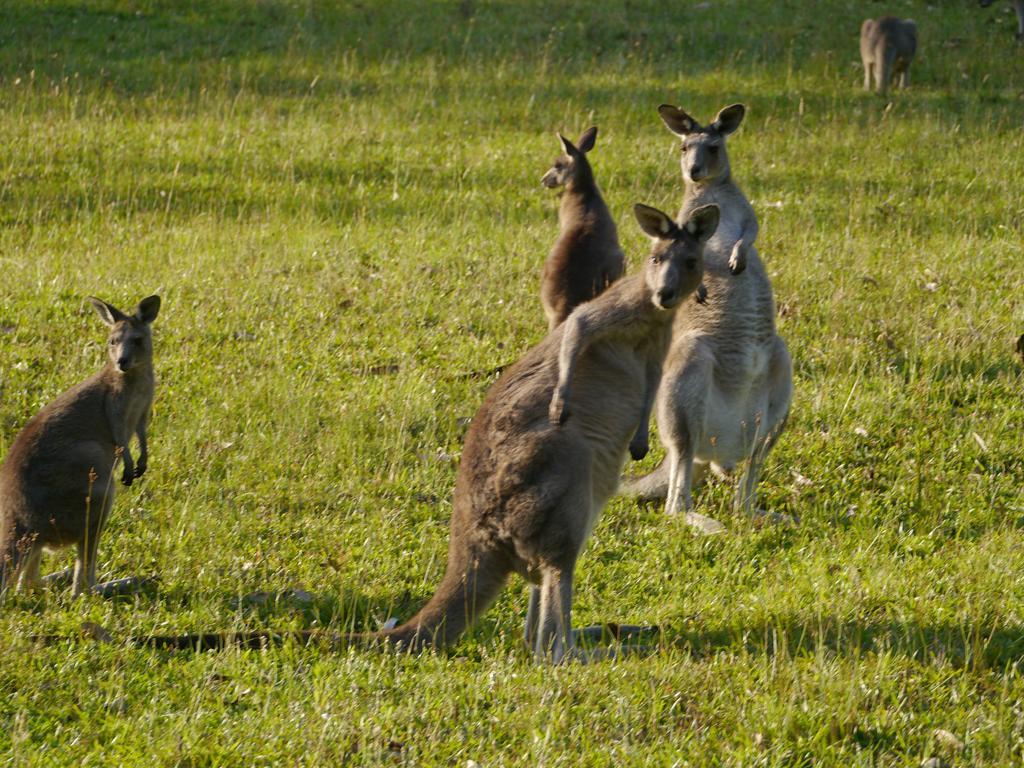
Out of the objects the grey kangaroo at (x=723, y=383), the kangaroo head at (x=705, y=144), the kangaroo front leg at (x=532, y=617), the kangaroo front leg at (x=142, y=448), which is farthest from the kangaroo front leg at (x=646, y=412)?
the kangaroo front leg at (x=142, y=448)

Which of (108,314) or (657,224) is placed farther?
(108,314)

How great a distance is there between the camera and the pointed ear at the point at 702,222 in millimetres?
5012

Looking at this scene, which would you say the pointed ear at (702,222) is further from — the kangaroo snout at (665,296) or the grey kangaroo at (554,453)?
the kangaroo snout at (665,296)

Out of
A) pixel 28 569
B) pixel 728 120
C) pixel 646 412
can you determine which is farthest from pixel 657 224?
pixel 28 569

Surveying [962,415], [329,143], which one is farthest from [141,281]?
[962,415]

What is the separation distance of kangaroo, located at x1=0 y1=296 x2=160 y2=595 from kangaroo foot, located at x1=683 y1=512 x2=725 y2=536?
8.01 ft

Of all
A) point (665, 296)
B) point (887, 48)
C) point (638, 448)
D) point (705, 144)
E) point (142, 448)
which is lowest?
point (142, 448)

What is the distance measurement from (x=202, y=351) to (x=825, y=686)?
480 centimetres

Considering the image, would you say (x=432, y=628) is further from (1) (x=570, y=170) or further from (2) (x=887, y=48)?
(2) (x=887, y=48)

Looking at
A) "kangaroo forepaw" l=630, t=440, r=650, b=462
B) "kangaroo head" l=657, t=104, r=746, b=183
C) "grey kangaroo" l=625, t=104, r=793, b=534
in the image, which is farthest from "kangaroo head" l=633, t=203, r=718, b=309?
"kangaroo head" l=657, t=104, r=746, b=183

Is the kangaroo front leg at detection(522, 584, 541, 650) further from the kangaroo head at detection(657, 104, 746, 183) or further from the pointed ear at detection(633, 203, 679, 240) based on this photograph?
the kangaroo head at detection(657, 104, 746, 183)

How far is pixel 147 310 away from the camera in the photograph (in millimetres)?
5637

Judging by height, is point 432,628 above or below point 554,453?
below

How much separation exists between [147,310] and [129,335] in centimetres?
22
